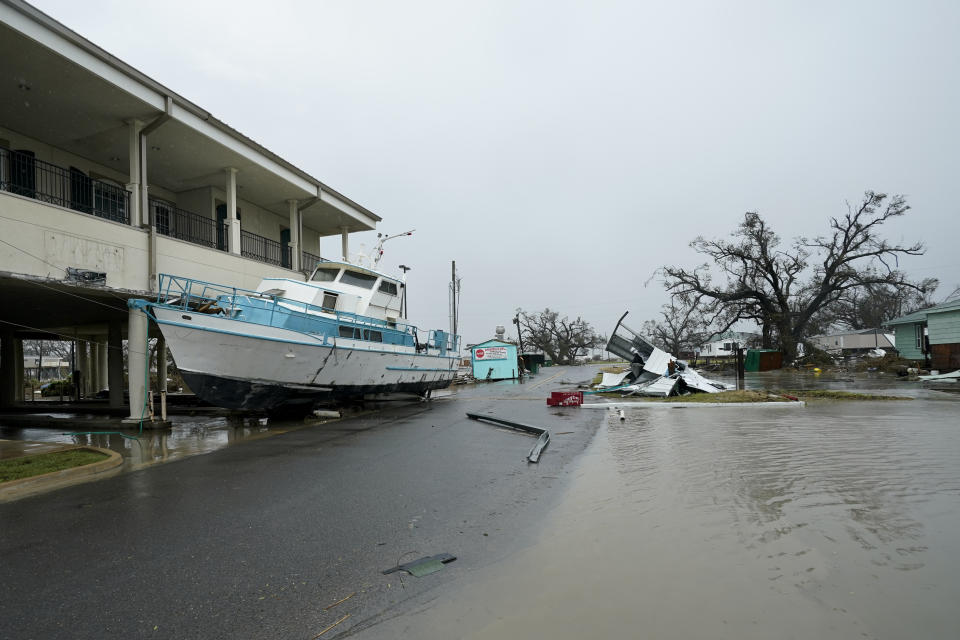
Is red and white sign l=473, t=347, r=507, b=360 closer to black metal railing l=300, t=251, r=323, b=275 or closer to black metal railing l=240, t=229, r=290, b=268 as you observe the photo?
black metal railing l=300, t=251, r=323, b=275

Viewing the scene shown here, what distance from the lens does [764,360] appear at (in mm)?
36562

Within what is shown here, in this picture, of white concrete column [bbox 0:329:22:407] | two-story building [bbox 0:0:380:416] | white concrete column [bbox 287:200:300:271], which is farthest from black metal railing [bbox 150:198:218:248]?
white concrete column [bbox 0:329:22:407]

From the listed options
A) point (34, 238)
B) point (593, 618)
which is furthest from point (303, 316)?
point (593, 618)

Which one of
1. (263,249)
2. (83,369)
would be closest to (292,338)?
(263,249)

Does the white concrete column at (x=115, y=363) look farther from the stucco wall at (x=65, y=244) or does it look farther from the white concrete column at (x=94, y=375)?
the white concrete column at (x=94, y=375)

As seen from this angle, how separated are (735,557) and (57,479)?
25.4ft

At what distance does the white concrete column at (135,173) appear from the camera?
12.4 meters

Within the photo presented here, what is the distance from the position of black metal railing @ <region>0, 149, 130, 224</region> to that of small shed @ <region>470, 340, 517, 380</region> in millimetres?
22169

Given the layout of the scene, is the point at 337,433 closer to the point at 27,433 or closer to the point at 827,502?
the point at 27,433

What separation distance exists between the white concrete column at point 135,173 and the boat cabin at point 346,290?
3434 mm

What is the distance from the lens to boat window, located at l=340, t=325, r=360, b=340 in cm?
1413

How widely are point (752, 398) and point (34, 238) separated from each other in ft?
56.9

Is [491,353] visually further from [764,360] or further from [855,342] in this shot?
[855,342]

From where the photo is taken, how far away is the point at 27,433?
1200 centimetres
